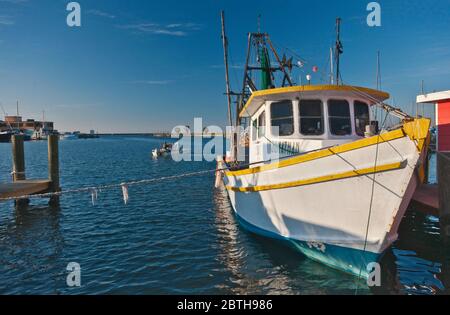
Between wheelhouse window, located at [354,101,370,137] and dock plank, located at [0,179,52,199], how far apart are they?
15294mm

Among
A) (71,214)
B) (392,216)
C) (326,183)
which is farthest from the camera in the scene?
(71,214)

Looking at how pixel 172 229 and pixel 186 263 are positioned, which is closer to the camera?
pixel 186 263

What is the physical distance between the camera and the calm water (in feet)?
25.1

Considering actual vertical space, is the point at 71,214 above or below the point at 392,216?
below

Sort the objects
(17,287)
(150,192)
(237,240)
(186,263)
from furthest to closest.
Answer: (150,192)
(237,240)
(186,263)
(17,287)

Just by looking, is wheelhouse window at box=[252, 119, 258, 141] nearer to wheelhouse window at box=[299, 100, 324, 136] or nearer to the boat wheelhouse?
the boat wheelhouse

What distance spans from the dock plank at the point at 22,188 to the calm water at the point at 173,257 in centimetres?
106

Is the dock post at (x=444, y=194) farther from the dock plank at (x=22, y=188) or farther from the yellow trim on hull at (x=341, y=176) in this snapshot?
the dock plank at (x=22, y=188)

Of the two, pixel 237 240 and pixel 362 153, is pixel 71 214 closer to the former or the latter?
pixel 237 240

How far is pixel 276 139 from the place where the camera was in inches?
383

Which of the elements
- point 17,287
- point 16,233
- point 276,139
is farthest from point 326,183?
point 16,233

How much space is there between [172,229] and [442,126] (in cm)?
1322

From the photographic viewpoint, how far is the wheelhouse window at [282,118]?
9516mm

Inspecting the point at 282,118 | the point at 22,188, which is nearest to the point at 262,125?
the point at 282,118
